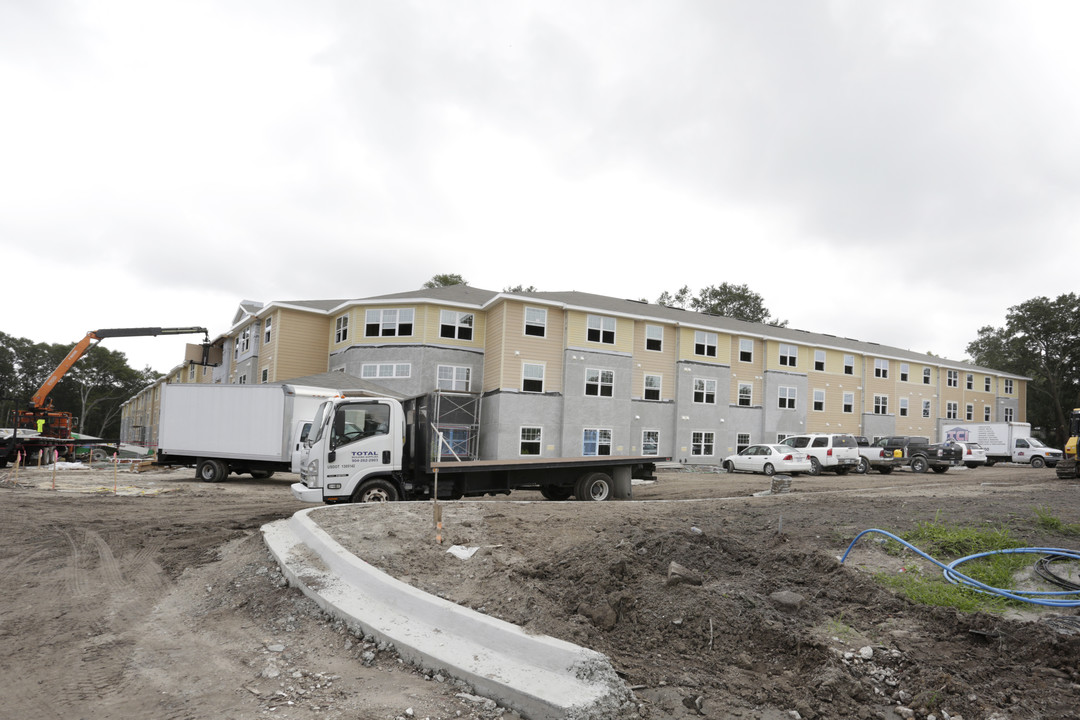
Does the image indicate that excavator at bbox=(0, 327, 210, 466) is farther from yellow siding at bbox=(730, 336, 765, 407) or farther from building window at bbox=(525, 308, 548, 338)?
yellow siding at bbox=(730, 336, 765, 407)

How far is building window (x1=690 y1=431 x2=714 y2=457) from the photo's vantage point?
3641 centimetres

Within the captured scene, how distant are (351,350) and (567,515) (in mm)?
24826

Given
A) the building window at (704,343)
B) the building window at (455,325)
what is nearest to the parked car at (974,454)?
the building window at (704,343)

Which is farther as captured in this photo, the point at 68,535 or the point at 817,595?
the point at 68,535

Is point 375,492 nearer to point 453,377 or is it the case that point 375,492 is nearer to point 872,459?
point 453,377

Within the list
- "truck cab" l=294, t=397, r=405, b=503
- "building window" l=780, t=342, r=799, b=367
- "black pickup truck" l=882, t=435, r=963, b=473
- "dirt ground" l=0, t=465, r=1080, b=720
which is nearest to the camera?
"dirt ground" l=0, t=465, r=1080, b=720

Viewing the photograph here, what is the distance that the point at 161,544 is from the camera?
9719mm

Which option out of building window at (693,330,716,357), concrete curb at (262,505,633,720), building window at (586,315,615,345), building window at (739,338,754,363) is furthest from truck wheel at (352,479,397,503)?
building window at (739,338,754,363)

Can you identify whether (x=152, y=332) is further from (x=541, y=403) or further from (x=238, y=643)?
(x=238, y=643)

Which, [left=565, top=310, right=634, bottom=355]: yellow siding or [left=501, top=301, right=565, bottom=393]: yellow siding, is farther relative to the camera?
[left=565, top=310, right=634, bottom=355]: yellow siding

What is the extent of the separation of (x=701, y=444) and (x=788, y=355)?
9.67 metres

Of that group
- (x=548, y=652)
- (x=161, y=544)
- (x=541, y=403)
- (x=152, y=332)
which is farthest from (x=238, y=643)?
(x=152, y=332)

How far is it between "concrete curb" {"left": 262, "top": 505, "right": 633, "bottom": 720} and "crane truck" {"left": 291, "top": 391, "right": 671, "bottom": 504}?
12.8ft

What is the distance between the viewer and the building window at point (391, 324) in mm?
33031
